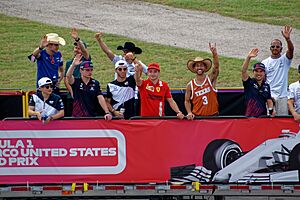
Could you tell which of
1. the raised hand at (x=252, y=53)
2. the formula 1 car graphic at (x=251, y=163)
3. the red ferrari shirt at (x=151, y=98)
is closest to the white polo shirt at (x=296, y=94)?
the raised hand at (x=252, y=53)

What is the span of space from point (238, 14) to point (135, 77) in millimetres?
19173

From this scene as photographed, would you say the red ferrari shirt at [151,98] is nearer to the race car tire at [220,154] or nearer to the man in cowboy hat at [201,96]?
the man in cowboy hat at [201,96]

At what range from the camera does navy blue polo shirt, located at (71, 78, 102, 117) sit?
559 inches

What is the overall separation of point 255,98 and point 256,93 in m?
0.08

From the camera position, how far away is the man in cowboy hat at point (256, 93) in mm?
14086

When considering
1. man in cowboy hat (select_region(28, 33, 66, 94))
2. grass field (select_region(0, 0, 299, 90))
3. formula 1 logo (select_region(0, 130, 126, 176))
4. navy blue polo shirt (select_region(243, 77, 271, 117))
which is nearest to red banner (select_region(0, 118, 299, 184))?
formula 1 logo (select_region(0, 130, 126, 176))

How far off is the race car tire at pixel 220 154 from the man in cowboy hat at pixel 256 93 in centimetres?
92

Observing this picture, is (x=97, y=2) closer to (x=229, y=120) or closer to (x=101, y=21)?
(x=101, y=21)

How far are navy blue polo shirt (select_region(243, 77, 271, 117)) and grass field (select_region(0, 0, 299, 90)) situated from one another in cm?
1064

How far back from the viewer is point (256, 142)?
13383 millimetres

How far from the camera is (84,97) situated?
14195 mm

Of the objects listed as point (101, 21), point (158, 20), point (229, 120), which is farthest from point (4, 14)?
point (229, 120)

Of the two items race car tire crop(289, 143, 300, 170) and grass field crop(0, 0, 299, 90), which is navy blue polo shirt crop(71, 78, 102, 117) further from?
grass field crop(0, 0, 299, 90)

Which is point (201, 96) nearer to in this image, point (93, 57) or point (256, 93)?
point (256, 93)
